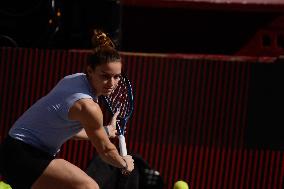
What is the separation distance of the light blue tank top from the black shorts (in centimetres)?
4

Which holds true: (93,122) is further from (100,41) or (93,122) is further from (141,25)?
(141,25)

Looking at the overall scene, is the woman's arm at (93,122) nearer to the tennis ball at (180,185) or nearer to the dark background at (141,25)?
the tennis ball at (180,185)

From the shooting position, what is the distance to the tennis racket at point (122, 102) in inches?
207

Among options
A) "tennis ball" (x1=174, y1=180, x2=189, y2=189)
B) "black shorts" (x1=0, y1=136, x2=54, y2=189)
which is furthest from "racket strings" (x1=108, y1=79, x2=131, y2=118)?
"tennis ball" (x1=174, y1=180, x2=189, y2=189)

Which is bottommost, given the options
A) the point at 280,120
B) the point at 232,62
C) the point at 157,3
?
the point at 280,120

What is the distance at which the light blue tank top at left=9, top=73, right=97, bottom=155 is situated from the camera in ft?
14.8

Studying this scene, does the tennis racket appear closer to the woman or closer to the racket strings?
the racket strings

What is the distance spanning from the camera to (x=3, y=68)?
6.96m

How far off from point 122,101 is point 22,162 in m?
1.14

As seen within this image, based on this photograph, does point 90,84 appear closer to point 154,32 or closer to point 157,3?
point 157,3

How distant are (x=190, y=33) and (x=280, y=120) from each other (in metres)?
1.43

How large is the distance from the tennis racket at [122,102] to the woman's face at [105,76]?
2.12 feet

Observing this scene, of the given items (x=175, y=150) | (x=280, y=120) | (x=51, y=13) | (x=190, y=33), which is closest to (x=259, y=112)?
(x=280, y=120)

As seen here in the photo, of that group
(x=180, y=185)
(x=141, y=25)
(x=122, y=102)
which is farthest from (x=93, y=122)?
(x=141, y=25)
